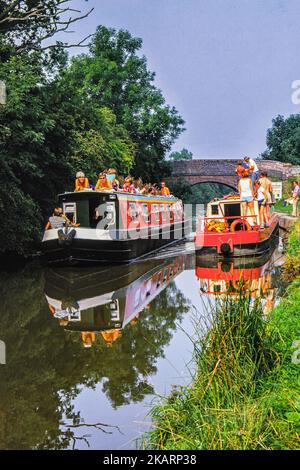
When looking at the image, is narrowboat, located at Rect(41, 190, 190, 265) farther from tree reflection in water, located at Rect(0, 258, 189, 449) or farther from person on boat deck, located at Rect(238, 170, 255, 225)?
tree reflection in water, located at Rect(0, 258, 189, 449)

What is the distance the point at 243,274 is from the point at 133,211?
26.6 ft

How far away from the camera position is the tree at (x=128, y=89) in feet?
127

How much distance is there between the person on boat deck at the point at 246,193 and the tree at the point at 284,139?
4428 cm

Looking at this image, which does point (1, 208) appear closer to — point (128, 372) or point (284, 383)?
point (128, 372)

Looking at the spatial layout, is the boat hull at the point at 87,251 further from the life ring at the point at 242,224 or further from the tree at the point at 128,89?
the tree at the point at 128,89

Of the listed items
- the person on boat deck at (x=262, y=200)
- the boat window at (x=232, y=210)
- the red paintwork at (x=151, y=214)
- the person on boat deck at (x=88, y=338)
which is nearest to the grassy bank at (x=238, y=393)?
the person on boat deck at (x=88, y=338)

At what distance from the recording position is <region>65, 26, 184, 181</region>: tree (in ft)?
127

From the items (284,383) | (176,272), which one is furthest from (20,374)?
(176,272)

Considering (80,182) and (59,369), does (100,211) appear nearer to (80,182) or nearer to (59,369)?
(80,182)

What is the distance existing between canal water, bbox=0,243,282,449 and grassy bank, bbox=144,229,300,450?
24 cm

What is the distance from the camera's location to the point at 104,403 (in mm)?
4859

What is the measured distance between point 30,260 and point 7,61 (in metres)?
5.75

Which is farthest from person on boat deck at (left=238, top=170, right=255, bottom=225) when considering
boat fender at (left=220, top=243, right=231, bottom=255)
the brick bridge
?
the brick bridge

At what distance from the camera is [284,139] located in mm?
61688
